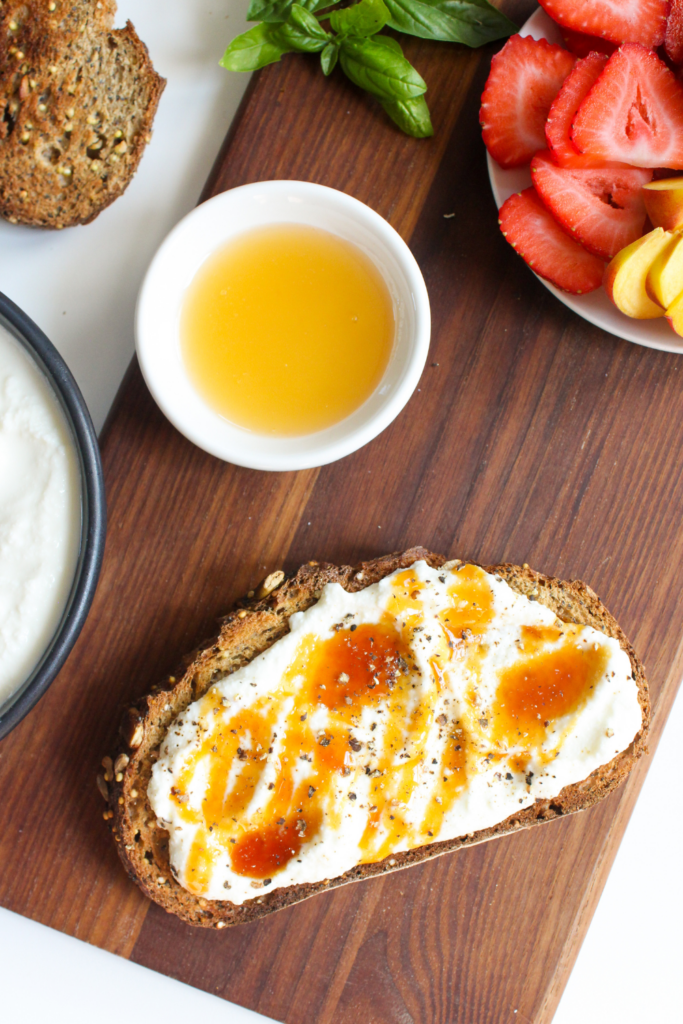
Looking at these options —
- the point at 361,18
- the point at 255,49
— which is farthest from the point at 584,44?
the point at 255,49

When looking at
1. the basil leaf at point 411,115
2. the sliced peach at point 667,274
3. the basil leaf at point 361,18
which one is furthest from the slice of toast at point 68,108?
the sliced peach at point 667,274

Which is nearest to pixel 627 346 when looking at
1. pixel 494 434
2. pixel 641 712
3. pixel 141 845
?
pixel 494 434

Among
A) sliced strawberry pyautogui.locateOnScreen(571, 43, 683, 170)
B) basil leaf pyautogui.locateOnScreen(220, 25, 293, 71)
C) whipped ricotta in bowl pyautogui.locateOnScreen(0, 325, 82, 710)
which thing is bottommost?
whipped ricotta in bowl pyautogui.locateOnScreen(0, 325, 82, 710)

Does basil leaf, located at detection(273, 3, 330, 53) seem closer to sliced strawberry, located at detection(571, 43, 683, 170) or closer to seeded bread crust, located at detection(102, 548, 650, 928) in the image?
sliced strawberry, located at detection(571, 43, 683, 170)

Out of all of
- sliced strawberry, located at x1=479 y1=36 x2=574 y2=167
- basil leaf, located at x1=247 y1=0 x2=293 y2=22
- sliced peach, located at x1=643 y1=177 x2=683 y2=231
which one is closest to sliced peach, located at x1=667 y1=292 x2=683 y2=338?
sliced peach, located at x1=643 y1=177 x2=683 y2=231

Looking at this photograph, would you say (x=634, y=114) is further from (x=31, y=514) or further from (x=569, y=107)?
(x=31, y=514)
